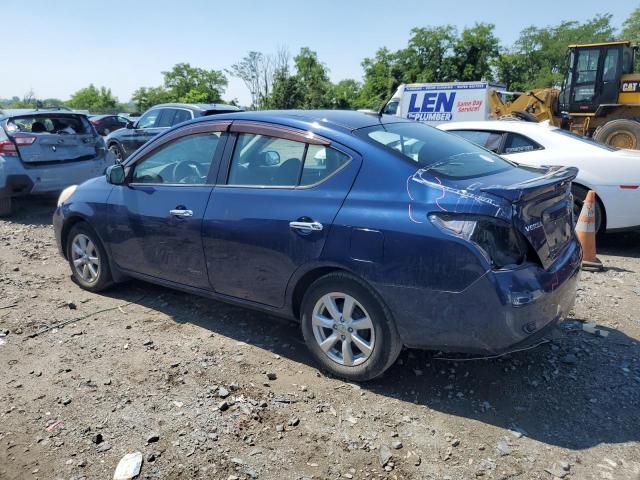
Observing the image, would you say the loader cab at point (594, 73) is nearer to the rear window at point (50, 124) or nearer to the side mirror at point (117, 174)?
the rear window at point (50, 124)

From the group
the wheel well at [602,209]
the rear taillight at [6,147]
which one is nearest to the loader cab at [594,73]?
the wheel well at [602,209]

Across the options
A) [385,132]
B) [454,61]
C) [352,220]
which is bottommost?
[352,220]

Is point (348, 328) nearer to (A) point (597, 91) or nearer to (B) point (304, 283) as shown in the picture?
(B) point (304, 283)

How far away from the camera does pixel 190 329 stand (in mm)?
4281

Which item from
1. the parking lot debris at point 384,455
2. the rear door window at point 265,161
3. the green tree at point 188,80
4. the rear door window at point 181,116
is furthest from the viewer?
the green tree at point 188,80

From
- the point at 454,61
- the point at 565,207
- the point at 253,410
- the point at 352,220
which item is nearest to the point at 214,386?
the point at 253,410

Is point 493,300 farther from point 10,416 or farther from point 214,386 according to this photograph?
point 10,416

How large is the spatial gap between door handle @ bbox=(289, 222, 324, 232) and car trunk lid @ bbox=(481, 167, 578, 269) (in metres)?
1.00

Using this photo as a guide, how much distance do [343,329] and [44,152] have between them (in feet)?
23.2

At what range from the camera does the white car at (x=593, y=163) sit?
594 cm

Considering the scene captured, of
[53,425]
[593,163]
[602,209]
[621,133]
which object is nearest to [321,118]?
[53,425]

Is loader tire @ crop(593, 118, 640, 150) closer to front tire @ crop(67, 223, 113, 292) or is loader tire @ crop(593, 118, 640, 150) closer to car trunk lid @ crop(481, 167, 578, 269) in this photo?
car trunk lid @ crop(481, 167, 578, 269)

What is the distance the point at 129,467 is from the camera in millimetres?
2699

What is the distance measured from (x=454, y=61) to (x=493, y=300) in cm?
4857
